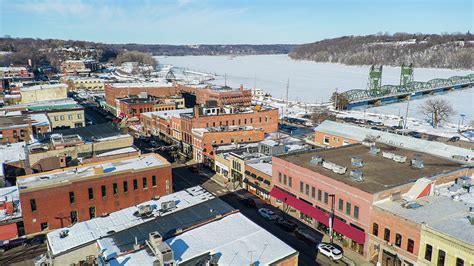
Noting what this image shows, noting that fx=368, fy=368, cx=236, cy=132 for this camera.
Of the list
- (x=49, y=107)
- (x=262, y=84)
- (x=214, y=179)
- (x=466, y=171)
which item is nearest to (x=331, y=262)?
(x=466, y=171)

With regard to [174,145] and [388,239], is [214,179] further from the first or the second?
[388,239]

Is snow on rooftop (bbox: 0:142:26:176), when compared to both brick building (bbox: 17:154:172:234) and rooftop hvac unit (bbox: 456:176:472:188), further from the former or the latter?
rooftop hvac unit (bbox: 456:176:472:188)

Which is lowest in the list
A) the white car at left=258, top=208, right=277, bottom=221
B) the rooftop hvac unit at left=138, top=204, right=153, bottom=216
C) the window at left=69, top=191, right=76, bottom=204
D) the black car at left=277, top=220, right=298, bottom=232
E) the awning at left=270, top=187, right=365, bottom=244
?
the black car at left=277, top=220, right=298, bottom=232

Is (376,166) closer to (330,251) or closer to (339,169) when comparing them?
(339,169)

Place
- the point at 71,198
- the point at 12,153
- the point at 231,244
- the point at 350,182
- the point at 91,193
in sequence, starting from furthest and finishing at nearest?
the point at 12,153, the point at 91,193, the point at 71,198, the point at 350,182, the point at 231,244

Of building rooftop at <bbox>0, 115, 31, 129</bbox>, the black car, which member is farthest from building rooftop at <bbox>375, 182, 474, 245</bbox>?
building rooftop at <bbox>0, 115, 31, 129</bbox>

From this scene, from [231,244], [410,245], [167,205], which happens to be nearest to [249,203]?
[167,205]

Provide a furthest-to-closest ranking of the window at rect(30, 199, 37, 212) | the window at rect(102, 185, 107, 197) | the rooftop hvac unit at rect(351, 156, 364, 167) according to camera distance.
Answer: the rooftop hvac unit at rect(351, 156, 364, 167)
the window at rect(102, 185, 107, 197)
the window at rect(30, 199, 37, 212)

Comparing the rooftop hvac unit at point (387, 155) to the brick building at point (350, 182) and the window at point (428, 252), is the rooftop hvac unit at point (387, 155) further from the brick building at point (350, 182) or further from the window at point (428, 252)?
the window at point (428, 252)
